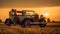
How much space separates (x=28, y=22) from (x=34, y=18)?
26 centimetres

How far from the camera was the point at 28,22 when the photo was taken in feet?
20.0

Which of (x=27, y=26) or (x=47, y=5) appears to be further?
(x=47, y=5)

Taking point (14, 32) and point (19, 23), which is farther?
point (19, 23)

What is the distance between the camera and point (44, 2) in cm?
749

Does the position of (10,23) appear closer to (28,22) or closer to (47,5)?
(28,22)

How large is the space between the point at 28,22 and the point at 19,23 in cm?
32

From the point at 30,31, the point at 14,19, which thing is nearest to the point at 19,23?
the point at 14,19

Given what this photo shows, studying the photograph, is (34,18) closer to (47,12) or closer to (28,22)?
(28,22)

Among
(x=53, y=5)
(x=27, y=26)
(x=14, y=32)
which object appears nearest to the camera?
(x=14, y=32)

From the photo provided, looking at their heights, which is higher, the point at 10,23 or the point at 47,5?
the point at 47,5

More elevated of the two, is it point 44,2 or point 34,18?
point 44,2

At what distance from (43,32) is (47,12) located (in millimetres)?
2605

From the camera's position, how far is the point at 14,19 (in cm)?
624

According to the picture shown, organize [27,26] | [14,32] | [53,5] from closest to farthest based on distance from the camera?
[14,32] → [27,26] → [53,5]
